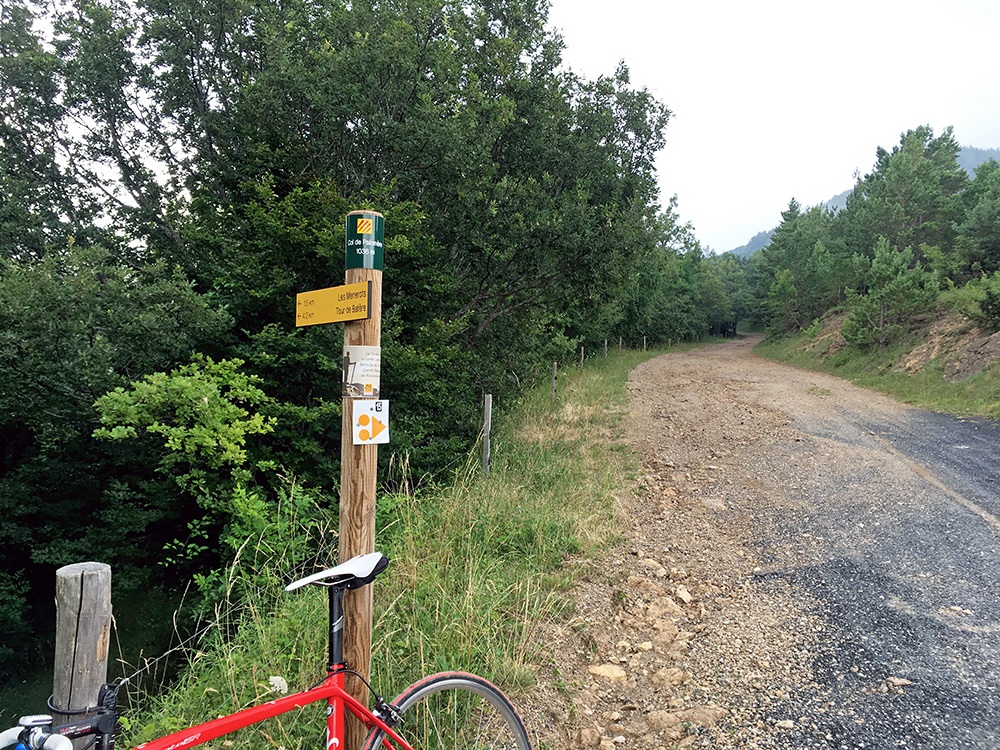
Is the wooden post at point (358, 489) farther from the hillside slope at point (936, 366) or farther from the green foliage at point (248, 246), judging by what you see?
the hillside slope at point (936, 366)

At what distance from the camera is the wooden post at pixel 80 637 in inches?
60.4

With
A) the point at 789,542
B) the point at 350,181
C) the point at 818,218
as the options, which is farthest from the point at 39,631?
the point at 818,218

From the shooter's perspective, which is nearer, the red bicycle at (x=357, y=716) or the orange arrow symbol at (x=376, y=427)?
the red bicycle at (x=357, y=716)

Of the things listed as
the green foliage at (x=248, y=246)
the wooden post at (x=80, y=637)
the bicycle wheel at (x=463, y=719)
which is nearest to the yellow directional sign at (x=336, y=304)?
the wooden post at (x=80, y=637)

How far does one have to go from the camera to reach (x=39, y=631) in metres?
9.52

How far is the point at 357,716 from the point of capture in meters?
1.94

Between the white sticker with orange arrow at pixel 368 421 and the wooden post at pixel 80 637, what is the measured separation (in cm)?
93

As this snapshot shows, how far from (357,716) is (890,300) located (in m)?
24.0

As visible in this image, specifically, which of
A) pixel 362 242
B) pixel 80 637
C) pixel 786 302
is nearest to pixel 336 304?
pixel 362 242

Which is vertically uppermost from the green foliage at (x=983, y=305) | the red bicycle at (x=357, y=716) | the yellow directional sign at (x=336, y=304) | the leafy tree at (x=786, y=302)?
the leafy tree at (x=786, y=302)

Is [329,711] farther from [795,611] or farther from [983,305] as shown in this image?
[983,305]

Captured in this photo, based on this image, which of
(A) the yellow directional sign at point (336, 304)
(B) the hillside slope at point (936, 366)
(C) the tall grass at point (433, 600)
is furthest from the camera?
(B) the hillside slope at point (936, 366)

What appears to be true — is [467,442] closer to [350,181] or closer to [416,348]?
[416,348]

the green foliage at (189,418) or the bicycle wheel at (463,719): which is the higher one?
the green foliage at (189,418)
